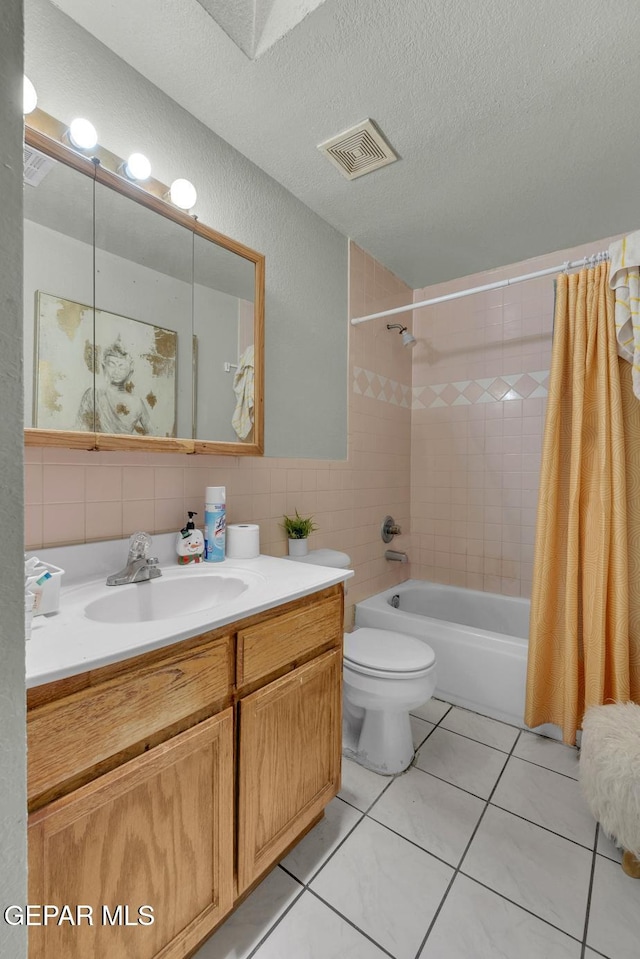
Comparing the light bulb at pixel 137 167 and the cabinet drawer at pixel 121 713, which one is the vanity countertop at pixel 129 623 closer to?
the cabinet drawer at pixel 121 713

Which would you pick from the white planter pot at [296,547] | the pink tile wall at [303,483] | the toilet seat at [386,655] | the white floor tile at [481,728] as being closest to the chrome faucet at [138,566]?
the pink tile wall at [303,483]

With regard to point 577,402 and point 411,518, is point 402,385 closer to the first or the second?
point 411,518

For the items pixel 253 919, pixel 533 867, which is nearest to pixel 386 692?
pixel 533 867

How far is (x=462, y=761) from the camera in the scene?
1.64 meters

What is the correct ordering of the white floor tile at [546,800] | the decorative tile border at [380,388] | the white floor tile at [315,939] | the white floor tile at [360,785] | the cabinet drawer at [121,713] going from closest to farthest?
the cabinet drawer at [121,713]
the white floor tile at [315,939]
the white floor tile at [546,800]
the white floor tile at [360,785]
the decorative tile border at [380,388]

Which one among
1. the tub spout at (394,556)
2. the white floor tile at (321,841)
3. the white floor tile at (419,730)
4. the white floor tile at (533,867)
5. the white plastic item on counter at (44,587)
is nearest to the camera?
the white plastic item on counter at (44,587)

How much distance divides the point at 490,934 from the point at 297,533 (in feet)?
4.23

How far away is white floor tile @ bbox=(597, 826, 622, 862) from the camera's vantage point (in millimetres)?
1243

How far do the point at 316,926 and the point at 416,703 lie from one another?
26.8 inches

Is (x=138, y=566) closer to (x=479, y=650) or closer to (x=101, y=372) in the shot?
(x=101, y=372)

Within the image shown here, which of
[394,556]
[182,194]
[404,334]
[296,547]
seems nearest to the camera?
[182,194]

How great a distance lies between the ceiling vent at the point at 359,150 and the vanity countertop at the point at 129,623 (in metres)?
1.54

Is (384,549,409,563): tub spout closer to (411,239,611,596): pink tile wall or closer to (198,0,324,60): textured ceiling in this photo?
(411,239,611,596): pink tile wall

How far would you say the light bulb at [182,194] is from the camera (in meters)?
1.35
